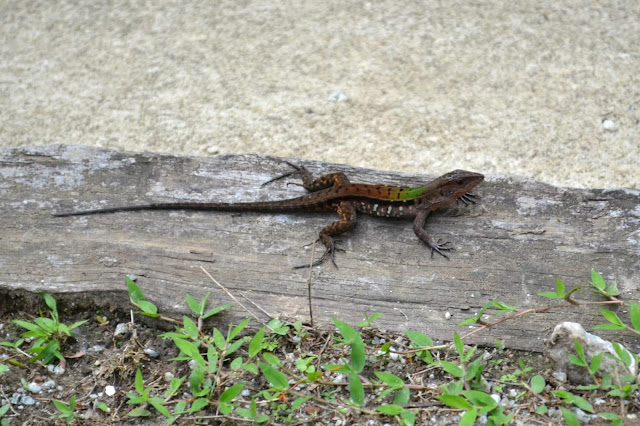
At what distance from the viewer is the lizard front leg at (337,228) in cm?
452

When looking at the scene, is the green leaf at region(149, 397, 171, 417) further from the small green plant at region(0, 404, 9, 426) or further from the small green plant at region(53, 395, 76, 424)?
the small green plant at region(0, 404, 9, 426)

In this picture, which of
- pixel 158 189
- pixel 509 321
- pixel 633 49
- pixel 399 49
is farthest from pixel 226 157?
pixel 633 49

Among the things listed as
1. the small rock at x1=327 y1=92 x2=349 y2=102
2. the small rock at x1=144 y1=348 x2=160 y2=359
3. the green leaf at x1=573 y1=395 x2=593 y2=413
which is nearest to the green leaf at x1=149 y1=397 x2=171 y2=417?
the small rock at x1=144 y1=348 x2=160 y2=359

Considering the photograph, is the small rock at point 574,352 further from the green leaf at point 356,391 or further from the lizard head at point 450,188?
the lizard head at point 450,188

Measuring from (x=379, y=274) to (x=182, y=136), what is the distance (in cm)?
344

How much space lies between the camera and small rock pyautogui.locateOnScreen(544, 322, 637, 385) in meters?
3.52

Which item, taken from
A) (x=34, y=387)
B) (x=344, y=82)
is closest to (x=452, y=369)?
(x=34, y=387)

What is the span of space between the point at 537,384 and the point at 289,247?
188 centimetres

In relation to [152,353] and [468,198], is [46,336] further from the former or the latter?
[468,198]

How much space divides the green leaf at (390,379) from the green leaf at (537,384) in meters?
0.71

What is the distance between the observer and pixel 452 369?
11.6 feet

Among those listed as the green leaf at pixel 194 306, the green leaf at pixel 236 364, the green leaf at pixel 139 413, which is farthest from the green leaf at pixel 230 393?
the green leaf at pixel 194 306

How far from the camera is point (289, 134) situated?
22.8ft

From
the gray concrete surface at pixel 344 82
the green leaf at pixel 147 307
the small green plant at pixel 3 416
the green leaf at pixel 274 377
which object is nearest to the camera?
the green leaf at pixel 274 377
